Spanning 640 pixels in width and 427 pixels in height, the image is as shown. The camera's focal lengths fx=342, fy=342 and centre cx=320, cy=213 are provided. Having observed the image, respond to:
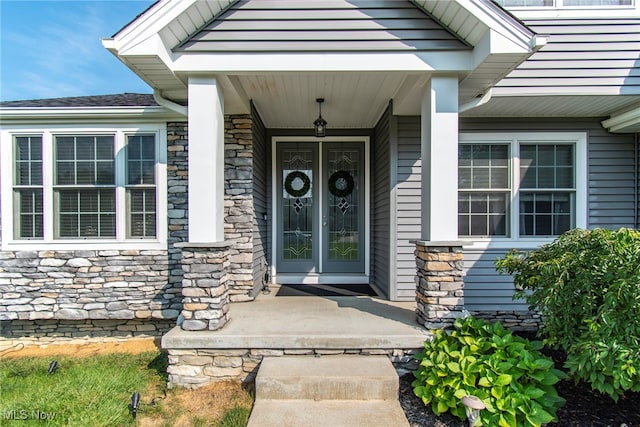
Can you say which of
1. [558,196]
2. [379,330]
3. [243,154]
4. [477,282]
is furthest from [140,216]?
[558,196]

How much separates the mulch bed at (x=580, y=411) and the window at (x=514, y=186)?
→ 6.96ft

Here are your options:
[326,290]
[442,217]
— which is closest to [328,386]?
[442,217]

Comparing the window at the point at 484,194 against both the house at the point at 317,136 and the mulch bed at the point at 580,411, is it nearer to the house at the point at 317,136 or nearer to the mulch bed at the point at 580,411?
the house at the point at 317,136

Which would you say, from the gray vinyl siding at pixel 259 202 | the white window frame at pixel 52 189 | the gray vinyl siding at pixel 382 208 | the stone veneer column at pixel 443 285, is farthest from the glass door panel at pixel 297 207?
the stone veneer column at pixel 443 285

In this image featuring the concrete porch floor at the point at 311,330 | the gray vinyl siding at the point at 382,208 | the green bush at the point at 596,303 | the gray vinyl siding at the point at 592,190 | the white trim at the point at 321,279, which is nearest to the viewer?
the green bush at the point at 596,303

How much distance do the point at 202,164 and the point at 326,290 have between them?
9.04 feet

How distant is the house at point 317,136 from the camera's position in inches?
127

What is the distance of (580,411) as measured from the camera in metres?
2.67

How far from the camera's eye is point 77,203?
439 centimetres

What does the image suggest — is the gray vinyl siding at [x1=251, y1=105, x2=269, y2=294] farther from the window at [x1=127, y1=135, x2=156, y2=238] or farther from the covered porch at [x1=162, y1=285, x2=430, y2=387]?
the covered porch at [x1=162, y1=285, x2=430, y2=387]

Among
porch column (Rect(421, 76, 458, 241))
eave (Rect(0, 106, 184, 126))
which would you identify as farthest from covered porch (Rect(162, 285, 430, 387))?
eave (Rect(0, 106, 184, 126))

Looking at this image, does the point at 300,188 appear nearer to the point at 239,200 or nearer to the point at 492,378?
the point at 239,200

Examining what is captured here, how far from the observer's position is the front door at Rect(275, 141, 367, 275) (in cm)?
572

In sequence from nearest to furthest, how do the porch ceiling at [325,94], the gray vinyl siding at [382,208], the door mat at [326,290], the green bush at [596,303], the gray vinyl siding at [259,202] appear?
the green bush at [596,303] → the porch ceiling at [325,94] → the gray vinyl siding at [382,208] → the gray vinyl siding at [259,202] → the door mat at [326,290]
